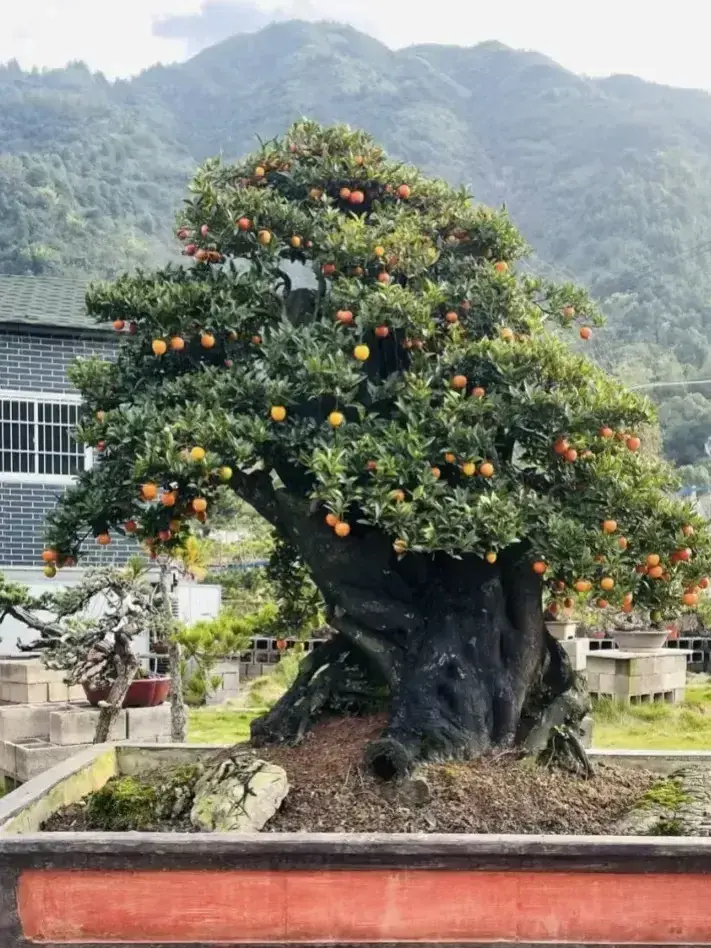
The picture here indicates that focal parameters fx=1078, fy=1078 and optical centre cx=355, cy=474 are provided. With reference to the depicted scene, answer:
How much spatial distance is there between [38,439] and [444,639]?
11.5 metres

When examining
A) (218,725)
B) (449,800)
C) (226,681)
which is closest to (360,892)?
(449,800)

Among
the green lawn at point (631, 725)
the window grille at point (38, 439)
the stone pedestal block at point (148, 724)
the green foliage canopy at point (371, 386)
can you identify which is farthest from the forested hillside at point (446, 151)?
the green foliage canopy at point (371, 386)

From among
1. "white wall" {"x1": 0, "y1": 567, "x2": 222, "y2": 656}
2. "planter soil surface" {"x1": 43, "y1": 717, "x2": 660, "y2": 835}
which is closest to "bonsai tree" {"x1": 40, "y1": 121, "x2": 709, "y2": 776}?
"planter soil surface" {"x1": 43, "y1": 717, "x2": 660, "y2": 835}

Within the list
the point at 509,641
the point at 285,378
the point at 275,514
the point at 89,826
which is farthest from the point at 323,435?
the point at 89,826

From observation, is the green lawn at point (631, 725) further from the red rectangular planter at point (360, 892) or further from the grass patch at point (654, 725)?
the red rectangular planter at point (360, 892)

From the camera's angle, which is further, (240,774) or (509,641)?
(509,641)

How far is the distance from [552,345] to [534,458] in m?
0.55

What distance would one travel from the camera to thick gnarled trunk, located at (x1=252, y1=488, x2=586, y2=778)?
5402 millimetres

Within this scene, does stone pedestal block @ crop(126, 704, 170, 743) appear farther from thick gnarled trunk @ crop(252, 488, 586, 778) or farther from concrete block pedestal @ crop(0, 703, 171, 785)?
thick gnarled trunk @ crop(252, 488, 586, 778)

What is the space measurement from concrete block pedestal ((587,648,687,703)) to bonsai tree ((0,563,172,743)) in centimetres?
556

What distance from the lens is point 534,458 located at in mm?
5195

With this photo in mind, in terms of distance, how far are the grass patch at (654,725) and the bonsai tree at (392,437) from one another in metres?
4.20

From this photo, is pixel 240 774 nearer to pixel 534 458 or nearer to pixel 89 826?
pixel 89 826

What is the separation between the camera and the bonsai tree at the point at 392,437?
15.9 feet
